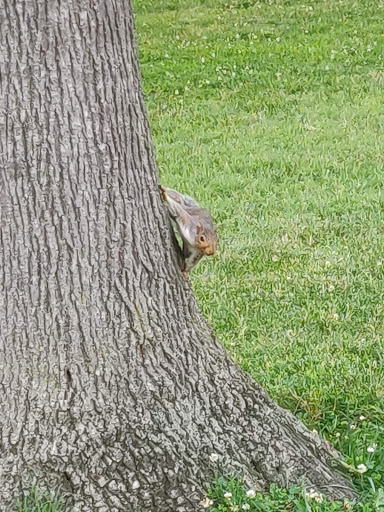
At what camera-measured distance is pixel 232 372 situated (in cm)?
339

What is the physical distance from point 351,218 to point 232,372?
9.97 feet

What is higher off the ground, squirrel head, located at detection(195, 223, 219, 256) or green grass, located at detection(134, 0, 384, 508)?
squirrel head, located at detection(195, 223, 219, 256)

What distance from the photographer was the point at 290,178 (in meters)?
7.10

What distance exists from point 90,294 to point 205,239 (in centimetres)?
78

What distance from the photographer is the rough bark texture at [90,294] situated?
291 centimetres

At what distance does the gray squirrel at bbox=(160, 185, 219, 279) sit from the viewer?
3.40 m

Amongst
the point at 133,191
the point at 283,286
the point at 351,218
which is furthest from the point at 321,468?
the point at 351,218

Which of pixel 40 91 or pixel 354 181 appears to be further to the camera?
pixel 354 181

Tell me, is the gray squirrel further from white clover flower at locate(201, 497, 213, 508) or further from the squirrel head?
white clover flower at locate(201, 497, 213, 508)

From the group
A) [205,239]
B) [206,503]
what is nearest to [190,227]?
[205,239]

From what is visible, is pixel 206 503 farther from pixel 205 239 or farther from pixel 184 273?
pixel 205 239

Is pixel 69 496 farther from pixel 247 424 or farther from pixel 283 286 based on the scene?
pixel 283 286

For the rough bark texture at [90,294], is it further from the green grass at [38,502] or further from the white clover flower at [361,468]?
the white clover flower at [361,468]

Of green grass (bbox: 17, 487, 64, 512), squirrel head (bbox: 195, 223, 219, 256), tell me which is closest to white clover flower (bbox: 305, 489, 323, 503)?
green grass (bbox: 17, 487, 64, 512)
